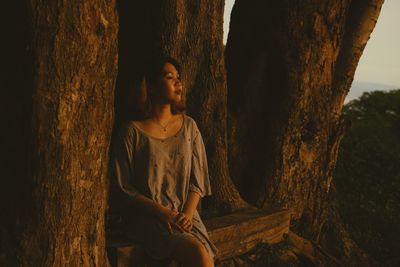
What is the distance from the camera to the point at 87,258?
12.1ft

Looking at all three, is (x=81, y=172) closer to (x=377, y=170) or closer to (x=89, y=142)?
(x=89, y=142)

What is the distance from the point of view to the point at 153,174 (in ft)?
13.4

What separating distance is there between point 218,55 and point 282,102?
3.57ft

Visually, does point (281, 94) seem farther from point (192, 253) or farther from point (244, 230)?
point (192, 253)

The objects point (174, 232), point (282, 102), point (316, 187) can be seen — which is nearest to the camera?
point (174, 232)

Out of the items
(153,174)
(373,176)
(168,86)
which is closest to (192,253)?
(153,174)

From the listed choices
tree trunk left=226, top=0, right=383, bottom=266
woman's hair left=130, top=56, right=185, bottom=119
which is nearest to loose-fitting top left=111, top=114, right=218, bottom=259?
woman's hair left=130, top=56, right=185, bottom=119

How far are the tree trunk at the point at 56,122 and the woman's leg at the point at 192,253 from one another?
63 cm

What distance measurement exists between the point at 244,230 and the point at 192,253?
1.32m

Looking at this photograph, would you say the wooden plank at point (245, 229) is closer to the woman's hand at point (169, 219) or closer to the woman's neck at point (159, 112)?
the woman's hand at point (169, 219)

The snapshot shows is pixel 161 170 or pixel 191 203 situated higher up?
pixel 161 170

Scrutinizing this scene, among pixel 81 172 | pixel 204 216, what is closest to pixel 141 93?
pixel 81 172

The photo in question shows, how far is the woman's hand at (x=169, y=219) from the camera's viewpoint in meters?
3.91

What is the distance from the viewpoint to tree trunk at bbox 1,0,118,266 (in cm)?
334
